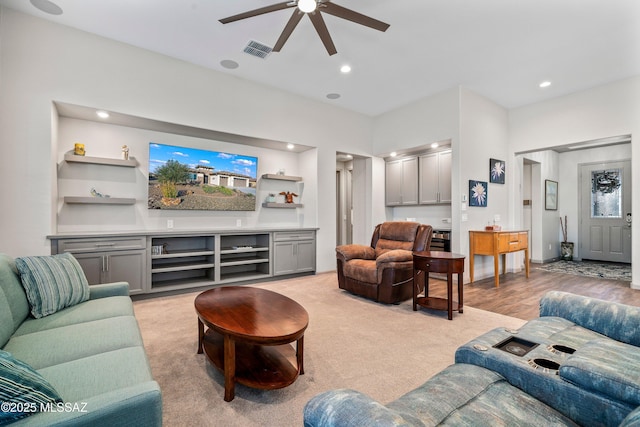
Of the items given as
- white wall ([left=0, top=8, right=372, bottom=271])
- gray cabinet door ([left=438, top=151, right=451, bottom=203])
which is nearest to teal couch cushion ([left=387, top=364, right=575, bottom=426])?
white wall ([left=0, top=8, right=372, bottom=271])

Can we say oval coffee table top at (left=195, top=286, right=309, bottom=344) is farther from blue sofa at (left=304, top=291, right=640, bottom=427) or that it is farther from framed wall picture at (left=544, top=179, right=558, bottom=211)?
framed wall picture at (left=544, top=179, right=558, bottom=211)

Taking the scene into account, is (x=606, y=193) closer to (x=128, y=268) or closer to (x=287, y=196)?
(x=287, y=196)

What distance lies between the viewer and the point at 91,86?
Answer: 11.3 feet

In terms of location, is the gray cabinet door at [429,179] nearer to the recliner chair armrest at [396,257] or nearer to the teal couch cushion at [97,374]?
the recliner chair armrest at [396,257]

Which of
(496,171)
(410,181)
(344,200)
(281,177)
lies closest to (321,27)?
(281,177)

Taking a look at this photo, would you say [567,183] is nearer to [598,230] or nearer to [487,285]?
[598,230]

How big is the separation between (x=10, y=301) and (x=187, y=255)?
2.42 m

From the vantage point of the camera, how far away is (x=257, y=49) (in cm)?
373

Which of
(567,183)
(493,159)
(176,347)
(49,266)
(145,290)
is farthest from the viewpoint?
(567,183)

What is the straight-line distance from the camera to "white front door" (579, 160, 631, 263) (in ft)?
22.0

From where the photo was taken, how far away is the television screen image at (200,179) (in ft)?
13.8

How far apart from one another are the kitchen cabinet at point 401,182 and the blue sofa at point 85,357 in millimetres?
4968

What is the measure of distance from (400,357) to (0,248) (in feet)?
13.3

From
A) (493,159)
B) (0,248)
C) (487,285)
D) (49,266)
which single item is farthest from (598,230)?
(0,248)
